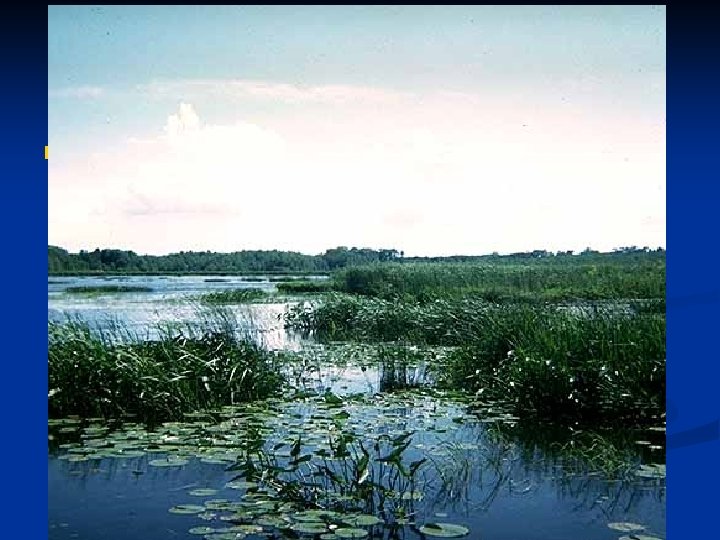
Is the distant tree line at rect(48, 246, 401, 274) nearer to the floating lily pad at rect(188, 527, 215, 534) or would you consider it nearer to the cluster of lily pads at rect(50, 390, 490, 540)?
the cluster of lily pads at rect(50, 390, 490, 540)

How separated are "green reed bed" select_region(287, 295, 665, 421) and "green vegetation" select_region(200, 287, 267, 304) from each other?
0.28 metres

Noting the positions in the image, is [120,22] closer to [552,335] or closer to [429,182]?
[429,182]

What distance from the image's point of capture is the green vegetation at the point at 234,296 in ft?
19.6

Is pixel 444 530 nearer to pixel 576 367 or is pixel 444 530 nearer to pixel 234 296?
pixel 576 367

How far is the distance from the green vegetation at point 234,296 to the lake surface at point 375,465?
1.51 ft

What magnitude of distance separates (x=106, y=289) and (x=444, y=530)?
3.17m

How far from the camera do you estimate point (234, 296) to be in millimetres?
6066

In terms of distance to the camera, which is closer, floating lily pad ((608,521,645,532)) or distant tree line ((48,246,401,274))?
floating lily pad ((608,521,645,532))

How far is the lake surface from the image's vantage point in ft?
11.9

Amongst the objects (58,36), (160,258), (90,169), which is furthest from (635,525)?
(58,36)

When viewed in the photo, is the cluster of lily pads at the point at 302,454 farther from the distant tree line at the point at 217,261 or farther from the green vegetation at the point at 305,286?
the distant tree line at the point at 217,261

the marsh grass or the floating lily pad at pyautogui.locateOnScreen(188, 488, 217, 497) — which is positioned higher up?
the marsh grass
